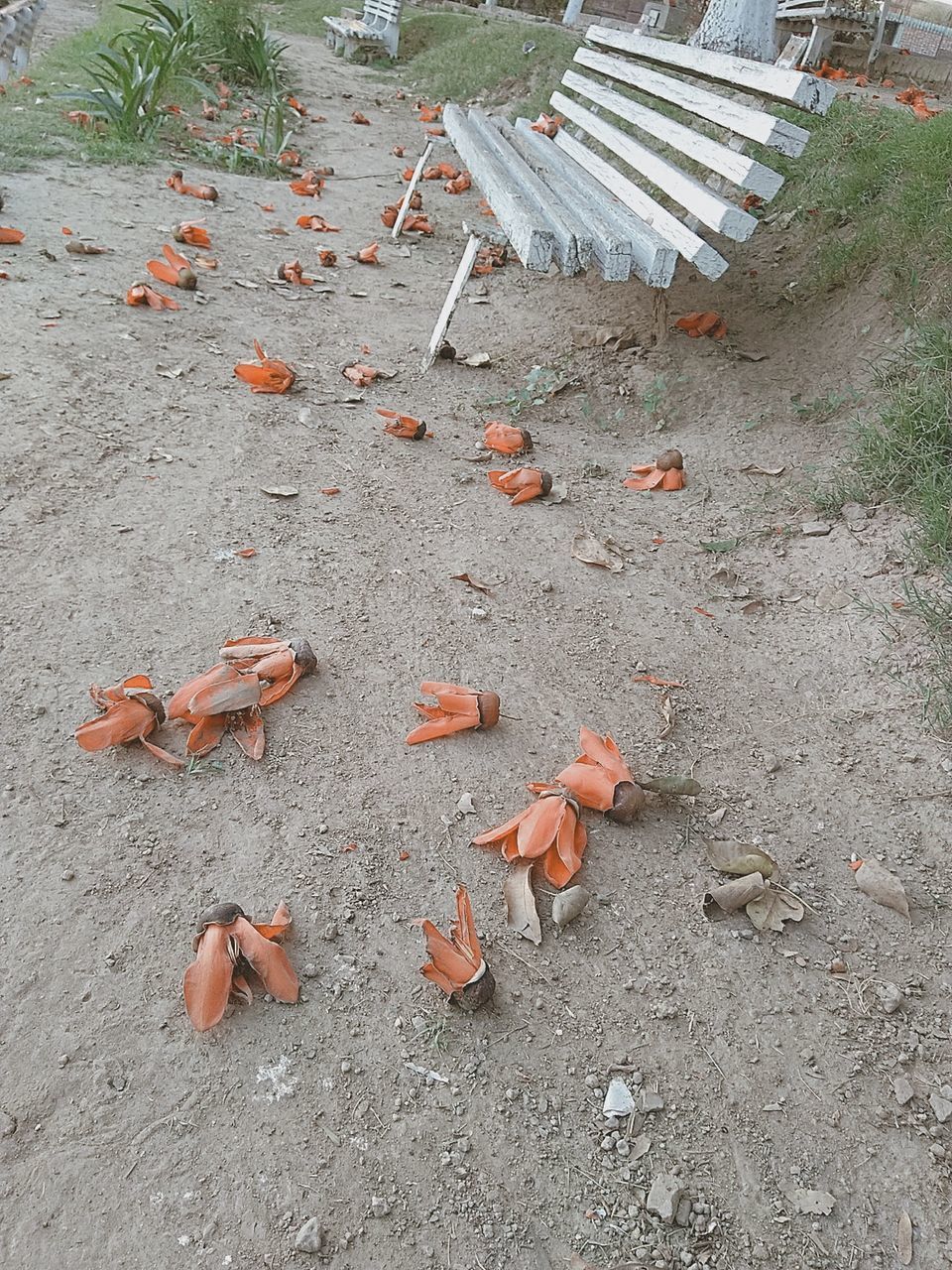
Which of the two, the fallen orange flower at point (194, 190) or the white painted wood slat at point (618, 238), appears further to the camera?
the fallen orange flower at point (194, 190)

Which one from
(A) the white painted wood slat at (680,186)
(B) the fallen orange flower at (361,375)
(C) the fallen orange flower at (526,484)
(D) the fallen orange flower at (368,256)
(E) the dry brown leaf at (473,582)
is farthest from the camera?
(D) the fallen orange flower at (368,256)

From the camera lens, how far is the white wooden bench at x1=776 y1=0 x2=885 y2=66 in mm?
8961

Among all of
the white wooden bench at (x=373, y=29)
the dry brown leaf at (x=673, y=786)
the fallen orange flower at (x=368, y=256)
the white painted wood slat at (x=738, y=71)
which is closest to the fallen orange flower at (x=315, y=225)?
the fallen orange flower at (x=368, y=256)

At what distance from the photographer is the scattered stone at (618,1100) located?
4.77ft

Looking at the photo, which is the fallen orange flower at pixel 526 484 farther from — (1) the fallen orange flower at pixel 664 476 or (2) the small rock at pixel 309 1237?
(2) the small rock at pixel 309 1237

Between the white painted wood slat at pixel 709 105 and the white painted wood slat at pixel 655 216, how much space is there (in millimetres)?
361

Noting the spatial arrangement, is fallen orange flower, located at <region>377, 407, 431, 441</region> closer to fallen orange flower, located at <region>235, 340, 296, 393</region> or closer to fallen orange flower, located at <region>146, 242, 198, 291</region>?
fallen orange flower, located at <region>235, 340, 296, 393</region>

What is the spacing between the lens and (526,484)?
9.82ft

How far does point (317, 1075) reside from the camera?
4.81ft

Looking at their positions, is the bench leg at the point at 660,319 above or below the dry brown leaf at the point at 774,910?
above

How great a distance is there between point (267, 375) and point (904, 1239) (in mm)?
3131

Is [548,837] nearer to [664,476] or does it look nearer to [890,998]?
[890,998]

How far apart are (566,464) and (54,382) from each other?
174cm

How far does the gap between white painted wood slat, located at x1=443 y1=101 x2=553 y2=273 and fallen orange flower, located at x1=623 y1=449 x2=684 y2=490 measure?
31.6 inches
